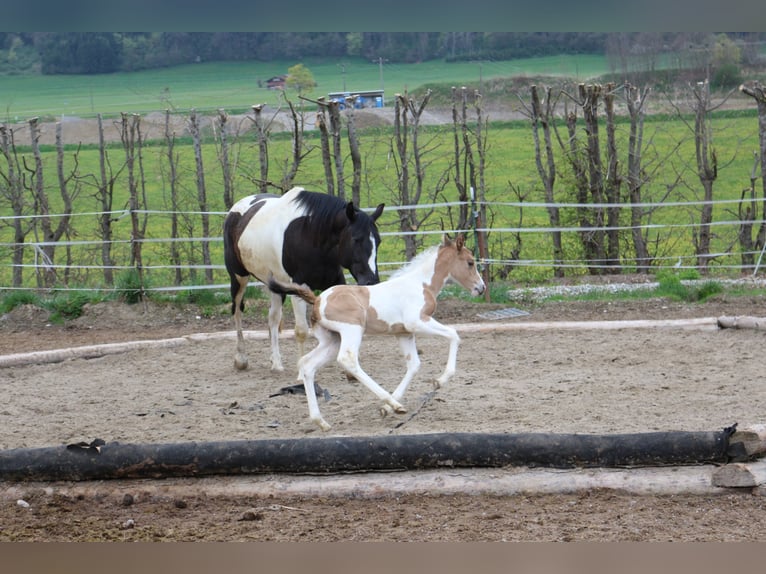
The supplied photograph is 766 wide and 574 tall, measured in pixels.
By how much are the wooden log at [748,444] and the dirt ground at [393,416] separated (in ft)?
0.81

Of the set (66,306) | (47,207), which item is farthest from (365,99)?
(66,306)

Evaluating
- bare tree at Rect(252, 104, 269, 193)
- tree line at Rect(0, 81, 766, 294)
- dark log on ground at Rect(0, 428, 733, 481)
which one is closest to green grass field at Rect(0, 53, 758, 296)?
tree line at Rect(0, 81, 766, 294)

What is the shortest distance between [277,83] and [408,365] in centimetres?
484

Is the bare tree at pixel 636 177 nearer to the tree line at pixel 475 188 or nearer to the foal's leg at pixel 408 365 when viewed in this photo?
the tree line at pixel 475 188

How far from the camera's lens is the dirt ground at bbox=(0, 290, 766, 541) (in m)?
4.30

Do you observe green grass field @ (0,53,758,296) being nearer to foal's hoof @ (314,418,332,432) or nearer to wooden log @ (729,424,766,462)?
foal's hoof @ (314,418,332,432)

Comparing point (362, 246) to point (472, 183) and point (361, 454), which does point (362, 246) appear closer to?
point (361, 454)

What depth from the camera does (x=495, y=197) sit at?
1481 cm

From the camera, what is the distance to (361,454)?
480 centimetres

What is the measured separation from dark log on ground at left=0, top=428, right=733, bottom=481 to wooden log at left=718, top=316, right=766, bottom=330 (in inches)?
162

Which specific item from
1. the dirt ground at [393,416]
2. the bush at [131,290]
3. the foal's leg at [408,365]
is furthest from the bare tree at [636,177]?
the bush at [131,290]

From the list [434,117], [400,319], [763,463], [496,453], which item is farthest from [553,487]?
[434,117]

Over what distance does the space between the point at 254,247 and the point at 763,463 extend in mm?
4529
